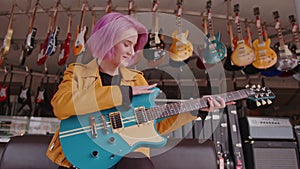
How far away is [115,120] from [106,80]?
0.16 meters

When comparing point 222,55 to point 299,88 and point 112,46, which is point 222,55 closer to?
point 112,46

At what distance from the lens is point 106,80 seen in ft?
2.84

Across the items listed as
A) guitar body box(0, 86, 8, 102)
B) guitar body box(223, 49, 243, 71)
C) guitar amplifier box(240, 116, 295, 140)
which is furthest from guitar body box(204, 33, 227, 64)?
guitar body box(0, 86, 8, 102)

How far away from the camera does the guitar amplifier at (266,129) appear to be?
166 centimetres

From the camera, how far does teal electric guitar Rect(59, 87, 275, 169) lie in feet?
2.38

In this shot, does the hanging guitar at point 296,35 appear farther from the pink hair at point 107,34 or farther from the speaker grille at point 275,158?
the pink hair at point 107,34

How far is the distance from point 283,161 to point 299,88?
297 centimetres

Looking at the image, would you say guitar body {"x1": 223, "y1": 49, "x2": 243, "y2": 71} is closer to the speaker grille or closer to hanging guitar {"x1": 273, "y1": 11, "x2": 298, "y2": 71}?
Answer: hanging guitar {"x1": 273, "y1": 11, "x2": 298, "y2": 71}

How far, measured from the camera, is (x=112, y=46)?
33.1 inches

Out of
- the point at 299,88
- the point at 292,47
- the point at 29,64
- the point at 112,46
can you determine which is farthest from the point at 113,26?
the point at 299,88

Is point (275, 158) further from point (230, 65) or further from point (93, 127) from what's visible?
point (93, 127)

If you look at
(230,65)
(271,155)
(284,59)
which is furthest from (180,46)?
(271,155)

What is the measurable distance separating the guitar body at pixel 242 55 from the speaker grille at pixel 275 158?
84 cm

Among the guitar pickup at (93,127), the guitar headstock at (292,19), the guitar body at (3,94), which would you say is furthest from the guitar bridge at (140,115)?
the guitar body at (3,94)
